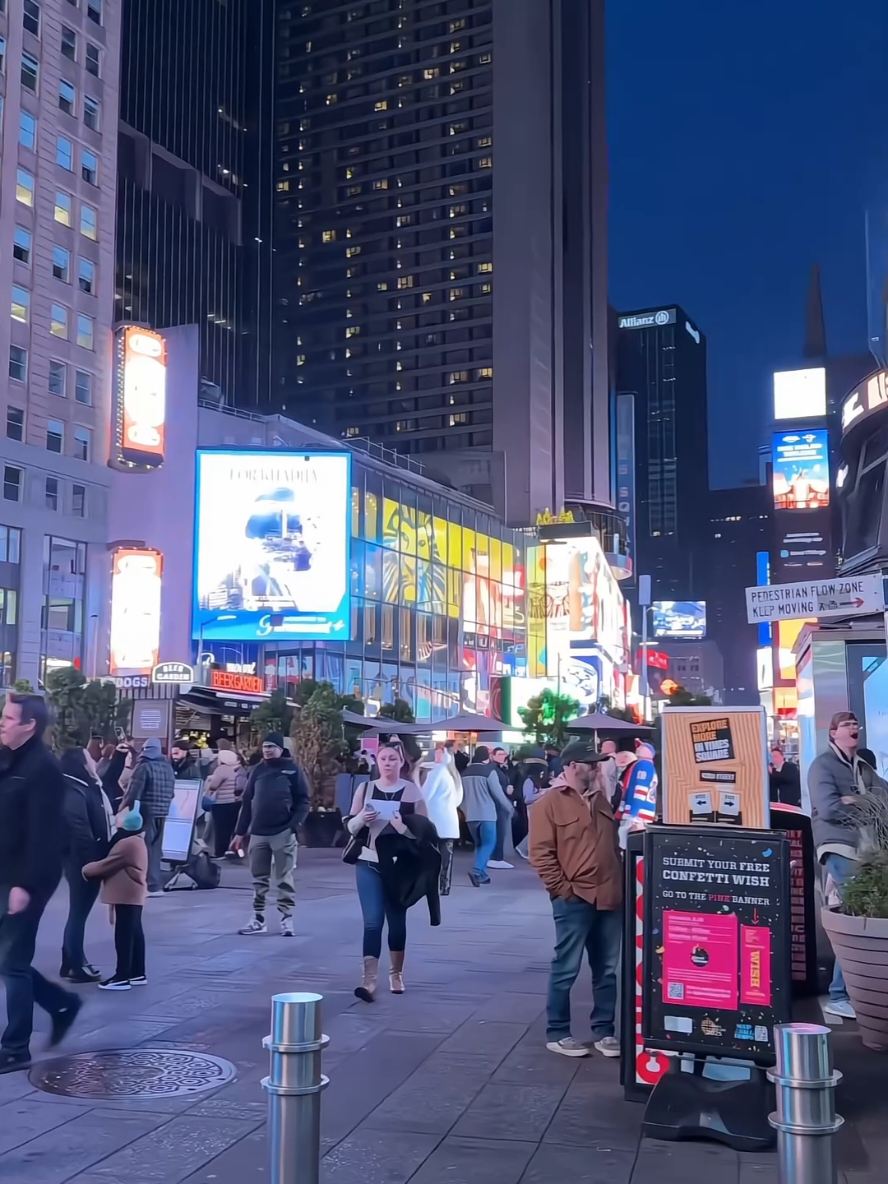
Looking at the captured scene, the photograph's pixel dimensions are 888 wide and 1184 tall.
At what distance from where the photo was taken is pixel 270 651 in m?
46.2

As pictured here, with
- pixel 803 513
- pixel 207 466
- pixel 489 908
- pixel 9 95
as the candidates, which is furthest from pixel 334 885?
pixel 803 513

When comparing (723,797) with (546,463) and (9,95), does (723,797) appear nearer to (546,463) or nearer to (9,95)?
(9,95)

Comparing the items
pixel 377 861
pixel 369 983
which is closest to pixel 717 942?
pixel 377 861

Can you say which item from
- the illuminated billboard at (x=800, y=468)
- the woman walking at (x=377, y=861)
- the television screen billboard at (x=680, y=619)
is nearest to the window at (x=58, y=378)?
the illuminated billboard at (x=800, y=468)

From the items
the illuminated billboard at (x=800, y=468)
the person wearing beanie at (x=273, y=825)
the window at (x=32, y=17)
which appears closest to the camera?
the person wearing beanie at (x=273, y=825)

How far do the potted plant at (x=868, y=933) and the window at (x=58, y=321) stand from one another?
49553 millimetres

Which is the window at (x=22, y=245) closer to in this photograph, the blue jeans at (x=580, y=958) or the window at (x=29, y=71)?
the window at (x=29, y=71)

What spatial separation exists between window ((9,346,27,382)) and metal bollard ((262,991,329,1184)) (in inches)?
1927

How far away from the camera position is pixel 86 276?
2122 inches

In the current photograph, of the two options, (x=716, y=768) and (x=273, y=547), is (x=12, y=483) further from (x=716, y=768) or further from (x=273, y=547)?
(x=716, y=768)

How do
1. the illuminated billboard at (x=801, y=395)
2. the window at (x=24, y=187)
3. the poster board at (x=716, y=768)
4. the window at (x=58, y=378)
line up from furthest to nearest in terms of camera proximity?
1. the illuminated billboard at (x=801, y=395)
2. the window at (x=58, y=378)
3. the window at (x=24, y=187)
4. the poster board at (x=716, y=768)

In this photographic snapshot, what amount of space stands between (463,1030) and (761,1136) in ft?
8.27

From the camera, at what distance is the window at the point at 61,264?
51.9 m

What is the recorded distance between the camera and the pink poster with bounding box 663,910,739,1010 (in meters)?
5.54
